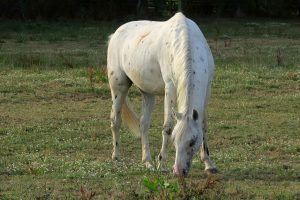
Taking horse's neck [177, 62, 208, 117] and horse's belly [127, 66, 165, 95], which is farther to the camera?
horse's belly [127, 66, 165, 95]

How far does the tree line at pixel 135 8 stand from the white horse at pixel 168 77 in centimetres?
2461

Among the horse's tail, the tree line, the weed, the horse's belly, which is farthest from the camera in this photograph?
the tree line

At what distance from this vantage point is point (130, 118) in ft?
34.4

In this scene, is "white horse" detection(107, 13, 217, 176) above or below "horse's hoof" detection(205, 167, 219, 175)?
above

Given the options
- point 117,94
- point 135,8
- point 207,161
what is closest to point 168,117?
point 207,161

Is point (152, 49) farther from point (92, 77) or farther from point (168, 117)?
point (92, 77)

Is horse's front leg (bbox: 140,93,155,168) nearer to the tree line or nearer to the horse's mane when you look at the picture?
the horse's mane

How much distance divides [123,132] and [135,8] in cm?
2479

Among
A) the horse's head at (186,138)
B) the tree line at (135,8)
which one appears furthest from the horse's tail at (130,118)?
the tree line at (135,8)

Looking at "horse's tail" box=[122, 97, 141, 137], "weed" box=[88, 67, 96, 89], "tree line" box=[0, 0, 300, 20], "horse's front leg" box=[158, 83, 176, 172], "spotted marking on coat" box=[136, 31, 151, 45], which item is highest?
"spotted marking on coat" box=[136, 31, 151, 45]

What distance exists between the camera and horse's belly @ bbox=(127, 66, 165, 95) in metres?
9.30

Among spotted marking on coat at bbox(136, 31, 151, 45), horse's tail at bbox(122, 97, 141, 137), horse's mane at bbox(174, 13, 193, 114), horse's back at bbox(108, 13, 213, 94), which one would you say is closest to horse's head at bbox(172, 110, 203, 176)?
horse's mane at bbox(174, 13, 193, 114)

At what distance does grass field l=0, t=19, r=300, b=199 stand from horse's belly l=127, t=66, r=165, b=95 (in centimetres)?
93

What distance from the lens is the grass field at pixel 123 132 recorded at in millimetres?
7777
